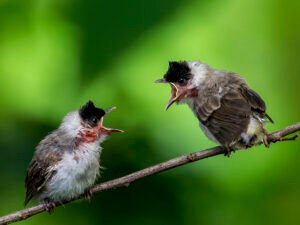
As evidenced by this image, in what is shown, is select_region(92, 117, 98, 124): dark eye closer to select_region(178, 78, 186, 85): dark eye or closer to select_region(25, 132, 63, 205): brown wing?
select_region(25, 132, 63, 205): brown wing

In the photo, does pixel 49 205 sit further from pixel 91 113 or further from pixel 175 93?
pixel 175 93

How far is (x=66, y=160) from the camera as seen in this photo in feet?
9.76

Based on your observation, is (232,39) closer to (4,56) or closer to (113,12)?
(113,12)

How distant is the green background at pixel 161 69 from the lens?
2.56 meters

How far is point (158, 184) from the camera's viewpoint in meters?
2.76

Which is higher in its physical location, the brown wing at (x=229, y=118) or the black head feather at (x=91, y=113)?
the black head feather at (x=91, y=113)

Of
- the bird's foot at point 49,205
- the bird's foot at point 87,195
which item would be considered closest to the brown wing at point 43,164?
the bird's foot at point 49,205

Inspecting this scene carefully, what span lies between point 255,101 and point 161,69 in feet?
1.46

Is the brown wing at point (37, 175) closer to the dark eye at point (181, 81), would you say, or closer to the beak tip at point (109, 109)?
the beak tip at point (109, 109)

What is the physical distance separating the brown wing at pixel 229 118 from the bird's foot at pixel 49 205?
2.63ft

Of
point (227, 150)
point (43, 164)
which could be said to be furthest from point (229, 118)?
point (43, 164)

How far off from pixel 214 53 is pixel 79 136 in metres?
0.88

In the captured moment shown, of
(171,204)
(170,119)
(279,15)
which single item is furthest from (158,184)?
(279,15)

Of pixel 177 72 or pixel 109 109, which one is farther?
pixel 177 72
